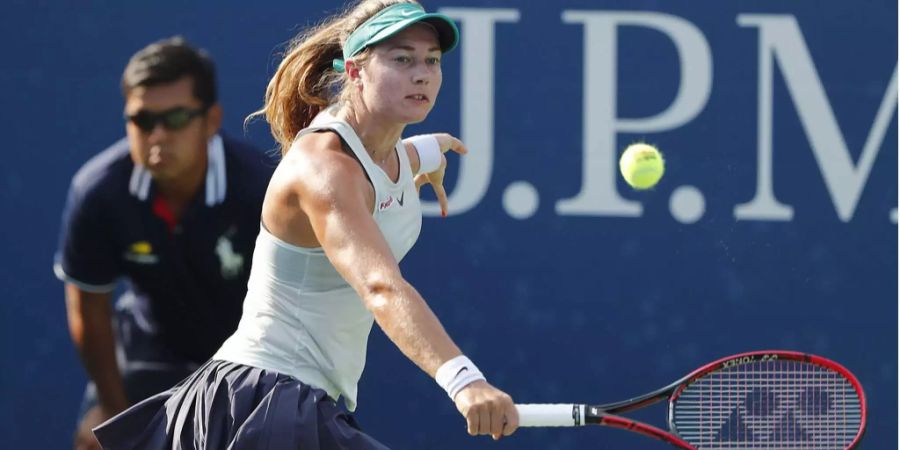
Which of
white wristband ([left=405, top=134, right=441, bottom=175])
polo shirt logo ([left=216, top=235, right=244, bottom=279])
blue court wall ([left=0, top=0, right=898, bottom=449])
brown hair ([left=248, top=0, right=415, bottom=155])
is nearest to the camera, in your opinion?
brown hair ([left=248, top=0, right=415, bottom=155])

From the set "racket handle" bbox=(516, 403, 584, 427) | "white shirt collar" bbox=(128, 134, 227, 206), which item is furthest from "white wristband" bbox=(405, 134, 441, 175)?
Result: "white shirt collar" bbox=(128, 134, 227, 206)

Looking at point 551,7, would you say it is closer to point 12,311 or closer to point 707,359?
point 707,359

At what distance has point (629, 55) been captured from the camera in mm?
4816

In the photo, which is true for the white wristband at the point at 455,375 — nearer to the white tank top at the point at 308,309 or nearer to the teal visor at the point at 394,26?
the white tank top at the point at 308,309

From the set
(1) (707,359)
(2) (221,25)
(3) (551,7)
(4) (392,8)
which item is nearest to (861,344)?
(1) (707,359)

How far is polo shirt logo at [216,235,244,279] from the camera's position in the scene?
175 inches

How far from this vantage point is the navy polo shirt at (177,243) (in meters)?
4.47

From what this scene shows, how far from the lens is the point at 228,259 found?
14.6 ft

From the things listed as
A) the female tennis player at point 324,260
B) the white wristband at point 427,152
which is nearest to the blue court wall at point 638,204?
the white wristband at point 427,152

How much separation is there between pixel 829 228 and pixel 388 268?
8.72 feet

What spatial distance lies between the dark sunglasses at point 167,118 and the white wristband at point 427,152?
4.24ft

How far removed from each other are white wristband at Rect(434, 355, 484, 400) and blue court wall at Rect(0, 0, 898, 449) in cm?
237

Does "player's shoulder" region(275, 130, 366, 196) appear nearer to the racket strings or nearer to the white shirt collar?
the racket strings

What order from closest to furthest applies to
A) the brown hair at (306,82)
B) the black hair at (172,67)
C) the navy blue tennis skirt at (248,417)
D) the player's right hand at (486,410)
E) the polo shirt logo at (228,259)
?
the player's right hand at (486,410)
the navy blue tennis skirt at (248,417)
the brown hair at (306,82)
the polo shirt logo at (228,259)
the black hair at (172,67)
